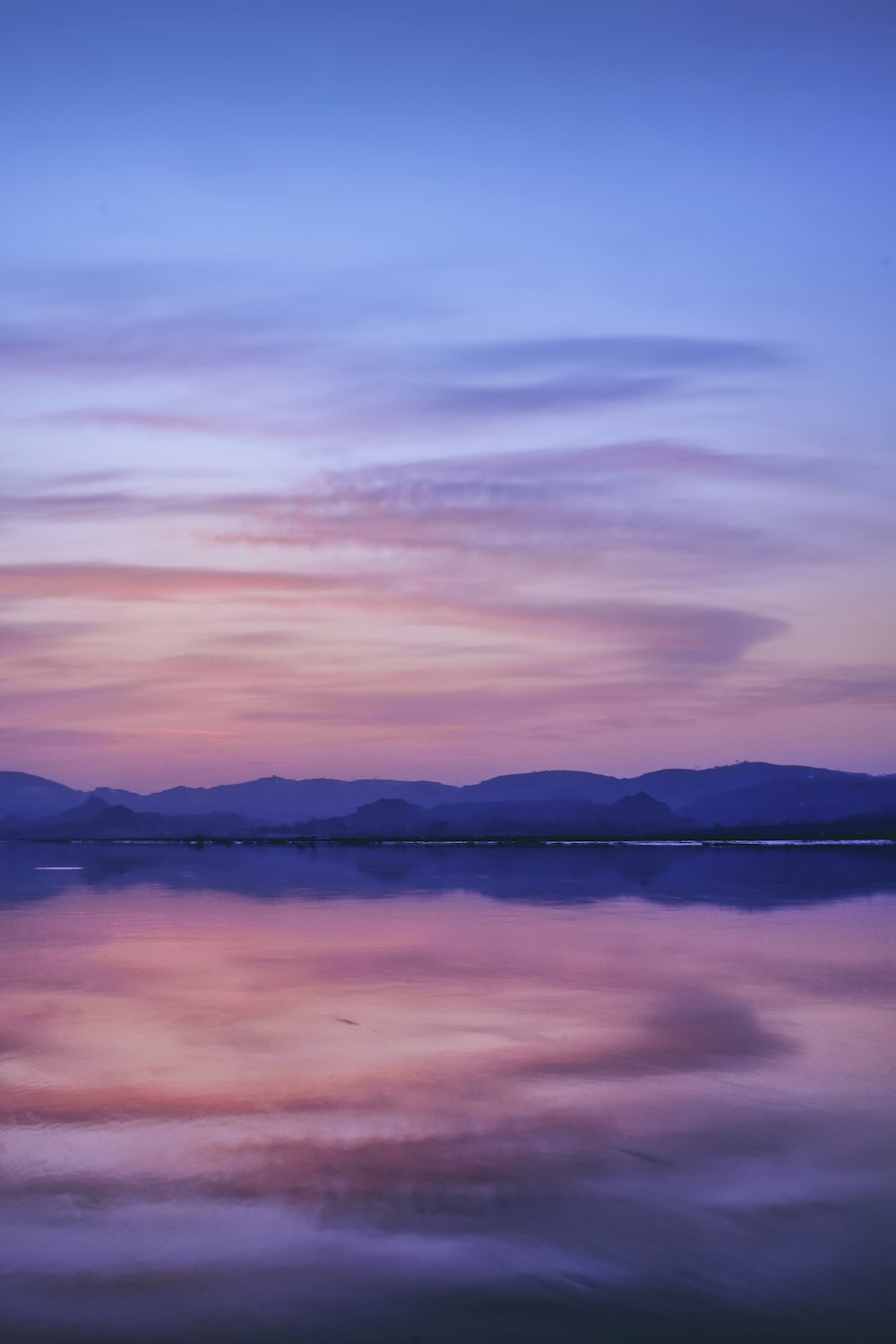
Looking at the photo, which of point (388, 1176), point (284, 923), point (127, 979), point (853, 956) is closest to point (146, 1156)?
point (388, 1176)

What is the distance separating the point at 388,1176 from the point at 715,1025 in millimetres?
6517

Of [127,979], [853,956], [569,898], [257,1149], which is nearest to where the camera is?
[257,1149]

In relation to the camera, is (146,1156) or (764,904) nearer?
(146,1156)

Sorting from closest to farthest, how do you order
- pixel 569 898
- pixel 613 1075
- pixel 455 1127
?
pixel 455 1127 < pixel 613 1075 < pixel 569 898

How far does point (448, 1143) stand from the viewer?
384 inches

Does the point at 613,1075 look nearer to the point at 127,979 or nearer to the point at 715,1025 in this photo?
the point at 715,1025

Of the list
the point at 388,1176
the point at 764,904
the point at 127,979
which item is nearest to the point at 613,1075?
the point at 388,1176

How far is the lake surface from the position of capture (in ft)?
22.4

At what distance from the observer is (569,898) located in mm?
33469

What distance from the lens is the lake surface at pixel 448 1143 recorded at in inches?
269

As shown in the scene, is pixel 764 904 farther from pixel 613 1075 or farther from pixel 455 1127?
pixel 455 1127

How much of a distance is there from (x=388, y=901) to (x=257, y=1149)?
76.3ft

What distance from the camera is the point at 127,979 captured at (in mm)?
18375

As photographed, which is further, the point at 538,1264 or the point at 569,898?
the point at 569,898
